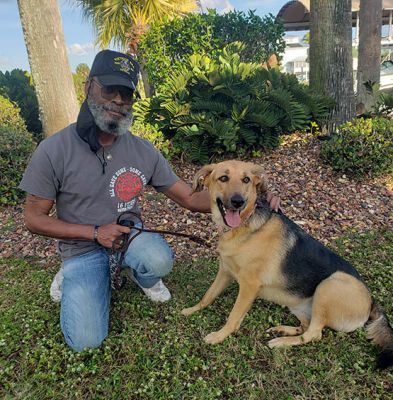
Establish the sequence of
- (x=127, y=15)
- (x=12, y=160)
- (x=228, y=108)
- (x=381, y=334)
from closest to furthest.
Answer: (x=381, y=334) → (x=12, y=160) → (x=228, y=108) → (x=127, y=15)

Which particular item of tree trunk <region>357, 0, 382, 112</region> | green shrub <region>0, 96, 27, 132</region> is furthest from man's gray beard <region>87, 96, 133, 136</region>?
tree trunk <region>357, 0, 382, 112</region>

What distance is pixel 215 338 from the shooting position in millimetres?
2943

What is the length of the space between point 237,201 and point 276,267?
683 millimetres

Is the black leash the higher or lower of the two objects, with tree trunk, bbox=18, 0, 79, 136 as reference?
lower

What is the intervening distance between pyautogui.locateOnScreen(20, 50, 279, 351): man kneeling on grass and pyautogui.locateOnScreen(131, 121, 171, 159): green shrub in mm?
2710

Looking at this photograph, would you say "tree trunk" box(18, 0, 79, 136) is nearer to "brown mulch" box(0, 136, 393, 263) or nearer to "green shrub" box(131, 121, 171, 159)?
"green shrub" box(131, 121, 171, 159)

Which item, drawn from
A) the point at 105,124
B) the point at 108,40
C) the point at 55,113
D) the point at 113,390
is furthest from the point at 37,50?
the point at 108,40

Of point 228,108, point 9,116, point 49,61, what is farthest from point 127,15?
point 228,108

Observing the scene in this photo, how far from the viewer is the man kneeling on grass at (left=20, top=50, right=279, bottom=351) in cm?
289

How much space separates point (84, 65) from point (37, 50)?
8443 millimetres

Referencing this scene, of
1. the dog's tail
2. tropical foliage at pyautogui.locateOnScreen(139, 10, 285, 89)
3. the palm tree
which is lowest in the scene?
the dog's tail

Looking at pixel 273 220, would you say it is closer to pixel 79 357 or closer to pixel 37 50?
pixel 79 357

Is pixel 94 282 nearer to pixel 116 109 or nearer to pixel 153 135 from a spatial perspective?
pixel 116 109

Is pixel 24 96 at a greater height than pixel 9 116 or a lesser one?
greater
